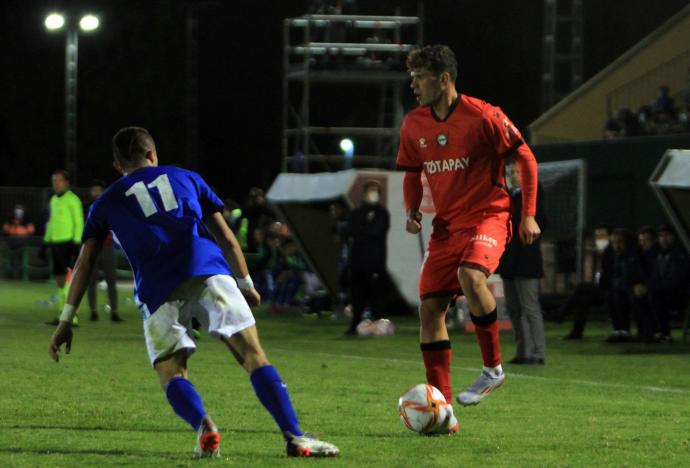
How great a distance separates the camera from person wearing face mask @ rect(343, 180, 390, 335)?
1781cm

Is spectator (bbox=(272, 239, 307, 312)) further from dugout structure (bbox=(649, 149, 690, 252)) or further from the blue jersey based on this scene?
the blue jersey

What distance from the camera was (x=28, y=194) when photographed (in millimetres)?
40375

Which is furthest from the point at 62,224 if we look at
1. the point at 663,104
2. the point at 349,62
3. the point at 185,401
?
the point at 349,62

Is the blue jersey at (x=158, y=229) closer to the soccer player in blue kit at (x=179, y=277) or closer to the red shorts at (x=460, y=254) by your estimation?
the soccer player in blue kit at (x=179, y=277)

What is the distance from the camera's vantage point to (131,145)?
698 cm

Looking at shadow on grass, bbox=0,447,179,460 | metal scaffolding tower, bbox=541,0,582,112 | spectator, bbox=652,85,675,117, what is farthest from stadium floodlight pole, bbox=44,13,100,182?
shadow on grass, bbox=0,447,179,460

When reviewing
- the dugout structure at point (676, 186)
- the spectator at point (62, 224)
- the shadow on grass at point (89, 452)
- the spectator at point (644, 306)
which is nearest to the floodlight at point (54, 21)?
the spectator at point (62, 224)

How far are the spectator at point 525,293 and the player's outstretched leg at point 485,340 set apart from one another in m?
4.89

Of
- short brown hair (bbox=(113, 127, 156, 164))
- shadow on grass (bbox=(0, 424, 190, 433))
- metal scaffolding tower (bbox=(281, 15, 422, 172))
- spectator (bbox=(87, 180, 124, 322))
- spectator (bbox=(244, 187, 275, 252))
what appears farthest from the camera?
metal scaffolding tower (bbox=(281, 15, 422, 172))

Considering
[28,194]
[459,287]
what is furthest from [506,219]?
[28,194]

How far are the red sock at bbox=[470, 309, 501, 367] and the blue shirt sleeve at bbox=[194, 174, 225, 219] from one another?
81.2 inches

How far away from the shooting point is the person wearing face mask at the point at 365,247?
17.8 metres

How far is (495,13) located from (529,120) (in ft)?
10.5

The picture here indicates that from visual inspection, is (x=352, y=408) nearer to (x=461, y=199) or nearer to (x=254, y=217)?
(x=461, y=199)
